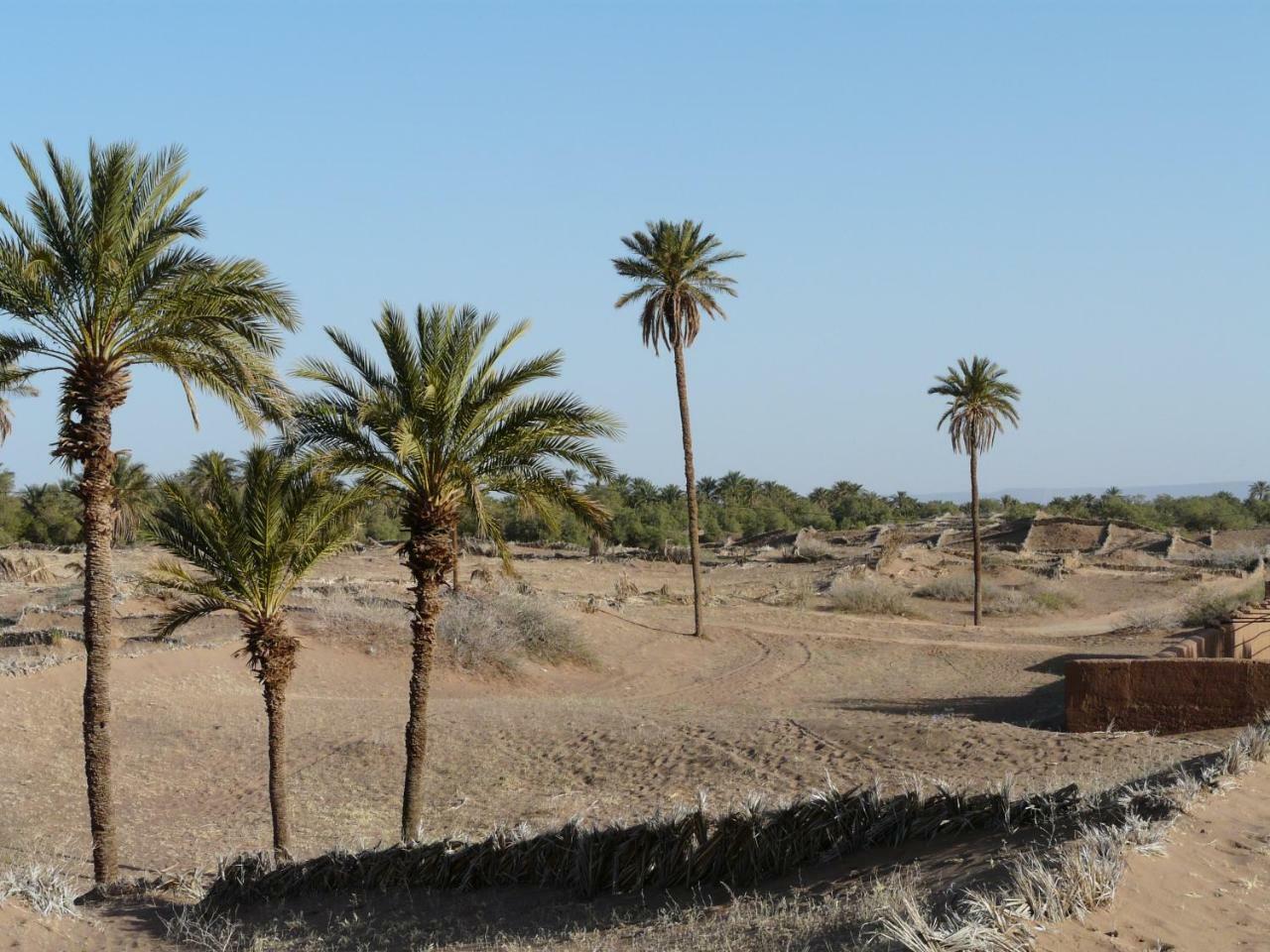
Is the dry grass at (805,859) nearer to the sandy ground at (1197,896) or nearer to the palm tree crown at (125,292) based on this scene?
the sandy ground at (1197,896)

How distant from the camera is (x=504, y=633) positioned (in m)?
30.0

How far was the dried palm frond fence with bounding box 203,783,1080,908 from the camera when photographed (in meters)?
8.64

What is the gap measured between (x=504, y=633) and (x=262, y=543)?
53.4ft

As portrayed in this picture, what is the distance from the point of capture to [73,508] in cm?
7419

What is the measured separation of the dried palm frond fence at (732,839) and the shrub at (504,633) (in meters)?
19.4

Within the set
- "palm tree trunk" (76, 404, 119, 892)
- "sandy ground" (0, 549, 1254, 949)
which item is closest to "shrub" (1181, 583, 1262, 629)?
"sandy ground" (0, 549, 1254, 949)

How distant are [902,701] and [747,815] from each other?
649 inches

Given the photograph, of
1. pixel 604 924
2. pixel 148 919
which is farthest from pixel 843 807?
pixel 148 919

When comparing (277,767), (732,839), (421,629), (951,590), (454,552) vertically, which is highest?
(454,552)

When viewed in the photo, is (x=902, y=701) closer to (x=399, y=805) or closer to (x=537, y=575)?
(x=399, y=805)

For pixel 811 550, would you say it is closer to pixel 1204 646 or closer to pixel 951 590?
pixel 951 590

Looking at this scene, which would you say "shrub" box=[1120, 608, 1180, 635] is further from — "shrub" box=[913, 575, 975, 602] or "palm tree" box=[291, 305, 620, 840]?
"palm tree" box=[291, 305, 620, 840]

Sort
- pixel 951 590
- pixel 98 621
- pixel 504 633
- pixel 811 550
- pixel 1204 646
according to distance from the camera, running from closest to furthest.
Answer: pixel 98 621
pixel 1204 646
pixel 504 633
pixel 951 590
pixel 811 550

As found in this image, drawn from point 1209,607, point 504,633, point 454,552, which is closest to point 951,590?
point 1209,607
